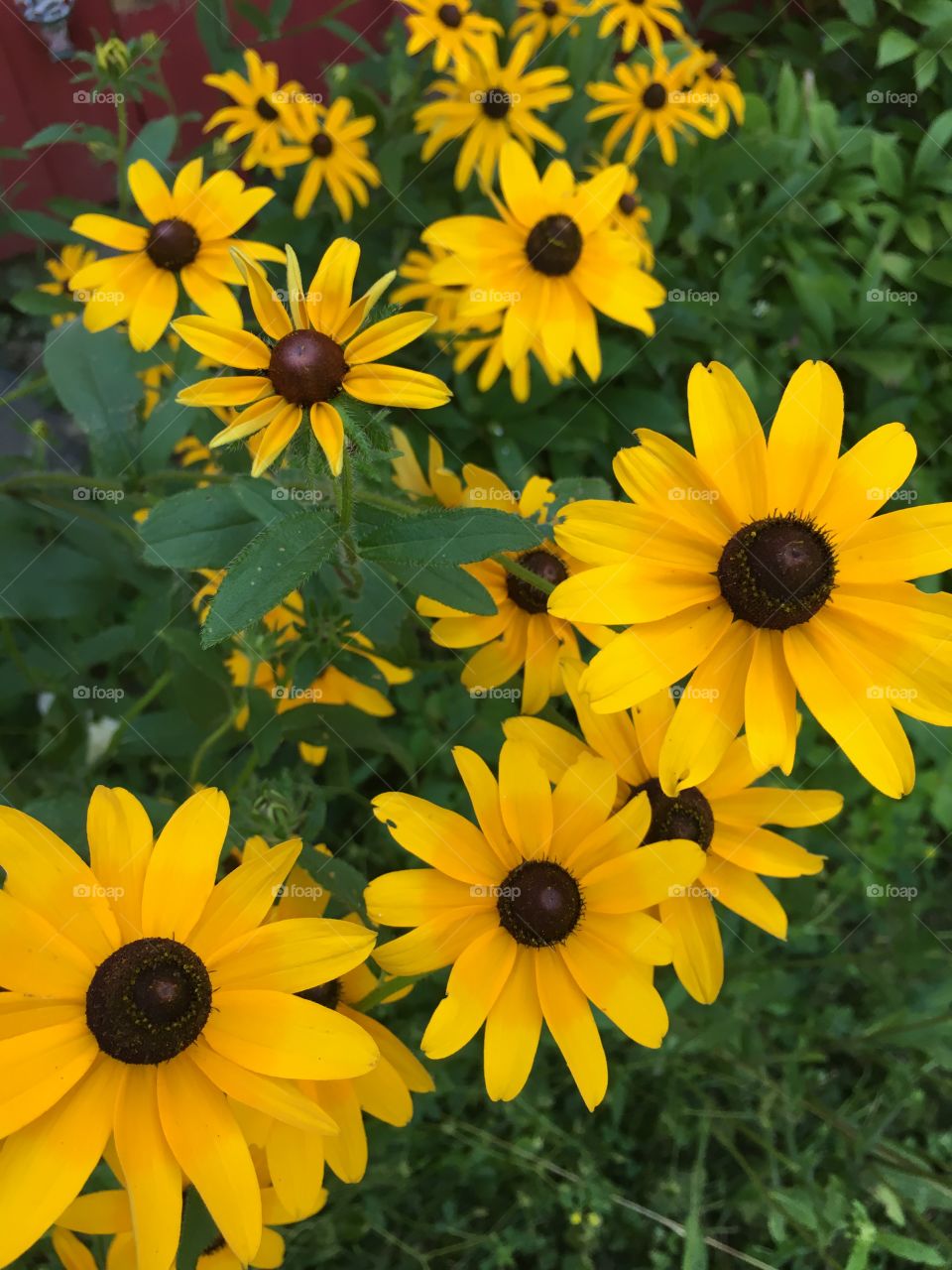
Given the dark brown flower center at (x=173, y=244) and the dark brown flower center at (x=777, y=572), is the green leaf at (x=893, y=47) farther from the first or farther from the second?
the dark brown flower center at (x=777, y=572)

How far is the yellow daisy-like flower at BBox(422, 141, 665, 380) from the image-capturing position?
1.72 meters

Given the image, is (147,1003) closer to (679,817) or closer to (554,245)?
(679,817)

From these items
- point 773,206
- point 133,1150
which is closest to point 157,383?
point 133,1150

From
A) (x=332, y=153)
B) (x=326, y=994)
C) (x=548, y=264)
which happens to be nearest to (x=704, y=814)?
(x=326, y=994)

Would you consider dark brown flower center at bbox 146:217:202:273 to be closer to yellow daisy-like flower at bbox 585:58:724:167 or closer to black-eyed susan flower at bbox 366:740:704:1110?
black-eyed susan flower at bbox 366:740:704:1110

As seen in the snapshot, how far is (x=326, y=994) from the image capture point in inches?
44.3

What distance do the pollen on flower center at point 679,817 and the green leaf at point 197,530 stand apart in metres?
0.60

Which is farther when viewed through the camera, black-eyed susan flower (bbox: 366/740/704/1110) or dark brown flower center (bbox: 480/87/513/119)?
dark brown flower center (bbox: 480/87/513/119)

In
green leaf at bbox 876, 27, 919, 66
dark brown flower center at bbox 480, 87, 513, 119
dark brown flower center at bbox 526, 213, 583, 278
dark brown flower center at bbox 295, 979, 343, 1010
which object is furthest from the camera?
green leaf at bbox 876, 27, 919, 66

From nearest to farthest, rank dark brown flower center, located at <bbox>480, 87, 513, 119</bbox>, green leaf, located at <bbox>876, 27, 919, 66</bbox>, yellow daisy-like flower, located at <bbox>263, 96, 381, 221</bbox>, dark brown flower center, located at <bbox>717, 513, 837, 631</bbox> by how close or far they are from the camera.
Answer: dark brown flower center, located at <bbox>717, 513, 837, 631</bbox> → dark brown flower center, located at <bbox>480, 87, 513, 119</bbox> → yellow daisy-like flower, located at <bbox>263, 96, 381, 221</bbox> → green leaf, located at <bbox>876, 27, 919, 66</bbox>

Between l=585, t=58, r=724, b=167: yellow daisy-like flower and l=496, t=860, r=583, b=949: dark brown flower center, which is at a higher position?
l=585, t=58, r=724, b=167: yellow daisy-like flower

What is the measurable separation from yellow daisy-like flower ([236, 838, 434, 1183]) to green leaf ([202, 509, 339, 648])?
260 millimetres

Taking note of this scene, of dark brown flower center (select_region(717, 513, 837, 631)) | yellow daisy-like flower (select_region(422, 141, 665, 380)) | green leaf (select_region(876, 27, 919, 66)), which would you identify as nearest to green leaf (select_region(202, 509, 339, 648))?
dark brown flower center (select_region(717, 513, 837, 631))

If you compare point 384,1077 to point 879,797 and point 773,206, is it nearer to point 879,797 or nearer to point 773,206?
point 879,797
